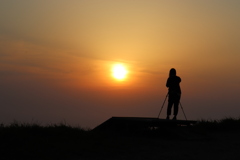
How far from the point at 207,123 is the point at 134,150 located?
586 centimetres

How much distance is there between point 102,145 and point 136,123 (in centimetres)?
347

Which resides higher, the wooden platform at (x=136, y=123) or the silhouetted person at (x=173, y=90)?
the silhouetted person at (x=173, y=90)

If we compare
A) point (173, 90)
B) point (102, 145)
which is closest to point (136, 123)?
point (173, 90)

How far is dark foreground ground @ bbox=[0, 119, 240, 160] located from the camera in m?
9.29

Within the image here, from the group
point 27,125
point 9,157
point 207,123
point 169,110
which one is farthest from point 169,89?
point 9,157

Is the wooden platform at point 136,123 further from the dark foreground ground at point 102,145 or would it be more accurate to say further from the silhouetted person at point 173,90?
the silhouetted person at point 173,90

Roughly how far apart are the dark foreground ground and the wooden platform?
537 mm

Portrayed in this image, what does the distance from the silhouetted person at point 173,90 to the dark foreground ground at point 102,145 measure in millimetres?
2053

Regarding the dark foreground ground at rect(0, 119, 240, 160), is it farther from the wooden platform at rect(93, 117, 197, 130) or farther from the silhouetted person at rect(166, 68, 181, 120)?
the silhouetted person at rect(166, 68, 181, 120)

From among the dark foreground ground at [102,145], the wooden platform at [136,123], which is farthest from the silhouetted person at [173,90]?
the dark foreground ground at [102,145]

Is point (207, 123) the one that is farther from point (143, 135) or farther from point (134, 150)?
point (134, 150)

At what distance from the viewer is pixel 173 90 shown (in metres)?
14.9

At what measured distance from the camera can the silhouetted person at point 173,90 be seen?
1494 cm

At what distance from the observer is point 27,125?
11586mm
